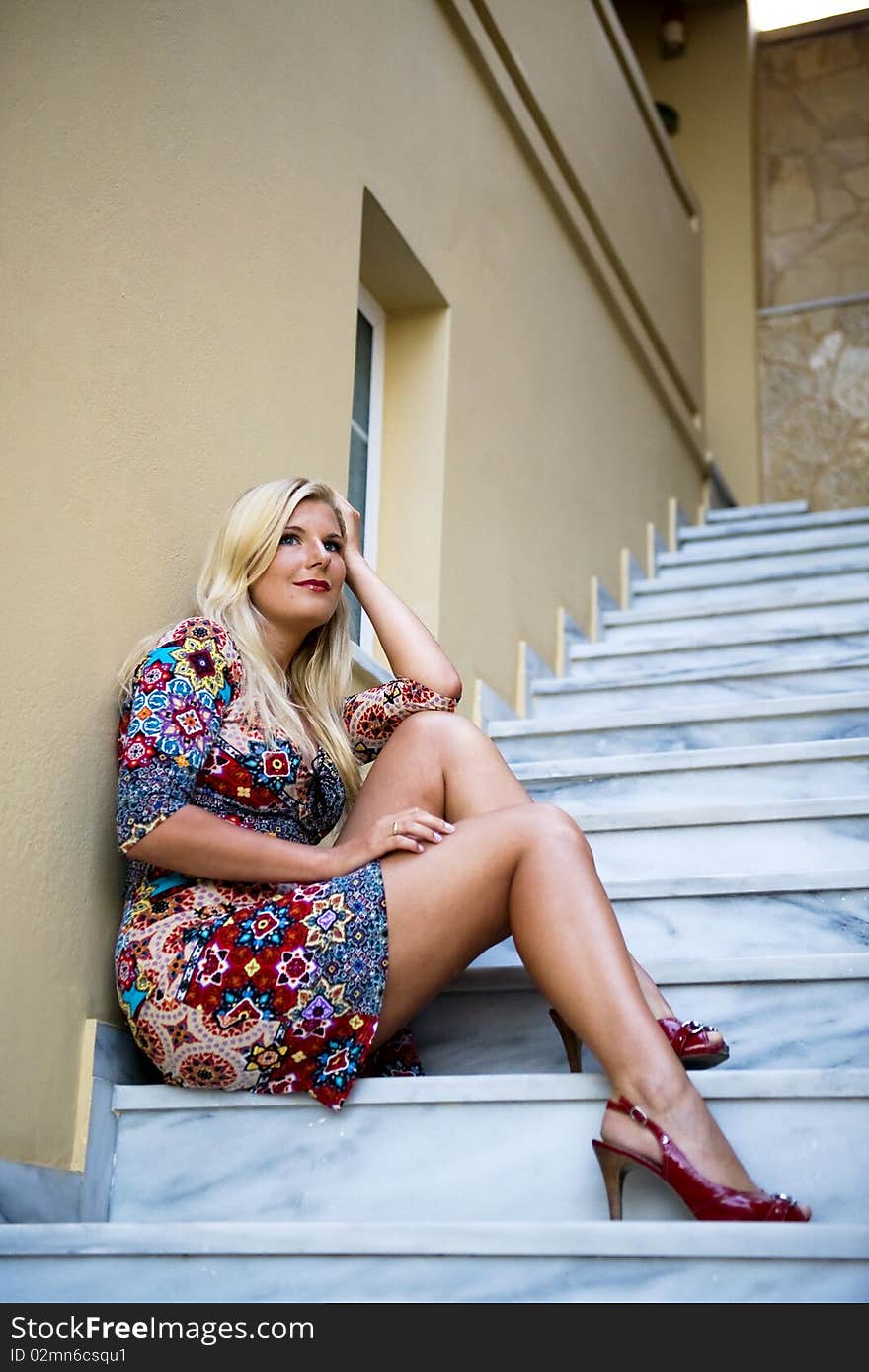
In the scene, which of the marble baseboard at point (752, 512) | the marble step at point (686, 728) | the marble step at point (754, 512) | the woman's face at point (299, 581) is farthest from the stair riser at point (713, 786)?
the marble step at point (754, 512)

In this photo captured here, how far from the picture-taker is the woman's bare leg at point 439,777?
224cm

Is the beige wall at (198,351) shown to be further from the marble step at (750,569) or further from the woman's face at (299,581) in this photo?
the marble step at (750,569)

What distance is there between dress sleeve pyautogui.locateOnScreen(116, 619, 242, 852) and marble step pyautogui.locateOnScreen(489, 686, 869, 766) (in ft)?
4.72

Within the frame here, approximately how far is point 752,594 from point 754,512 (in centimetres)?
148

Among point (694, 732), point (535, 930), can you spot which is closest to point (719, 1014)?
point (535, 930)

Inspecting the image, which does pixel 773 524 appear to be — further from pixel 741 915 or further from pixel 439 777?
pixel 439 777

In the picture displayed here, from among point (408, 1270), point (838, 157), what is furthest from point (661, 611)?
point (838, 157)

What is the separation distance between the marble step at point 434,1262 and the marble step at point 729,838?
1202 mm

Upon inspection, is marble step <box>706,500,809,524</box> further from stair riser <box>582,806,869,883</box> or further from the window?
stair riser <box>582,806,869,883</box>

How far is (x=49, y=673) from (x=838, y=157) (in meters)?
7.58

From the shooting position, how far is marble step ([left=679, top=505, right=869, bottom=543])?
5625mm

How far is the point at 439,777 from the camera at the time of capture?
228 cm
